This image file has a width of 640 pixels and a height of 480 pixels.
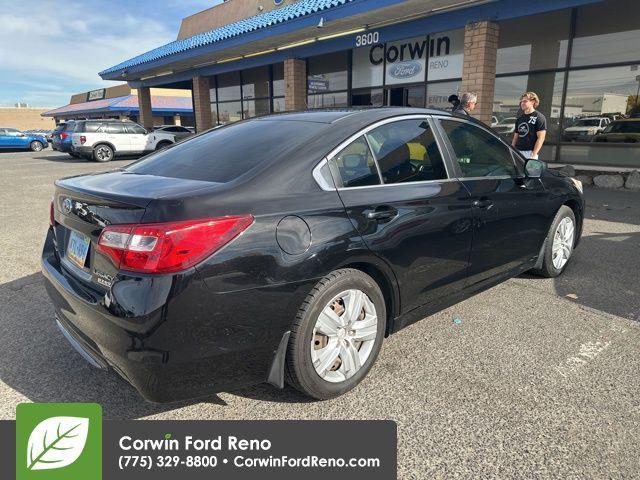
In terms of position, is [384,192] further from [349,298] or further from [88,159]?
[88,159]

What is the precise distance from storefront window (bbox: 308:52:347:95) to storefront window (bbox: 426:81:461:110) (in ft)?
11.4

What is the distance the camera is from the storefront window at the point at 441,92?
12.6 metres

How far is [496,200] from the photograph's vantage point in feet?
11.4

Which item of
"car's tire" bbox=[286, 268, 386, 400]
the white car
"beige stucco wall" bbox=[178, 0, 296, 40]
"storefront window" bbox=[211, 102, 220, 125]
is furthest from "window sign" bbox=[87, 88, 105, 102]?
"car's tire" bbox=[286, 268, 386, 400]

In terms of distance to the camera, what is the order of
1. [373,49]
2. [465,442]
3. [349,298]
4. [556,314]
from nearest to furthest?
[465,442]
[349,298]
[556,314]
[373,49]

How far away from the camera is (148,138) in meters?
20.5

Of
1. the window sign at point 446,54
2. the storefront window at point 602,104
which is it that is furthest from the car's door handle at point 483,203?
the window sign at point 446,54

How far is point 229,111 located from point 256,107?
8.27 ft

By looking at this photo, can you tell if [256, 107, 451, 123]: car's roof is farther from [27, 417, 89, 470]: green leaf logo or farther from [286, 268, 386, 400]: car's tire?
[27, 417, 89, 470]: green leaf logo

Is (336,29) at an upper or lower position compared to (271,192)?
upper

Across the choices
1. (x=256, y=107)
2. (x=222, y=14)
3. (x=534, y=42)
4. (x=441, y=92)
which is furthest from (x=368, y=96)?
(x=222, y=14)

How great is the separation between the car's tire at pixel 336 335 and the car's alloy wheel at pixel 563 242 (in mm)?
2483

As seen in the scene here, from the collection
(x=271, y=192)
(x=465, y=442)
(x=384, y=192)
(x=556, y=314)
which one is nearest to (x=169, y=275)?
(x=271, y=192)

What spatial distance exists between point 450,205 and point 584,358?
1.35 m
